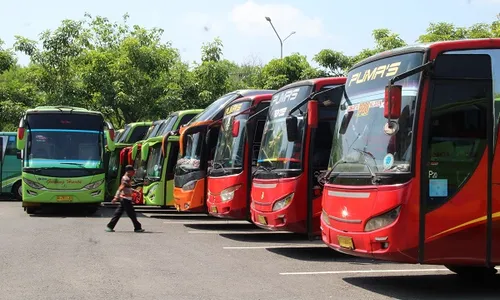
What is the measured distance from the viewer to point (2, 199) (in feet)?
109

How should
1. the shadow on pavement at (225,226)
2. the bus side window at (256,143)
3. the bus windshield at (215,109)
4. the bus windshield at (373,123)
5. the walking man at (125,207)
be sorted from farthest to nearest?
the bus windshield at (215,109), the shadow on pavement at (225,226), the walking man at (125,207), the bus side window at (256,143), the bus windshield at (373,123)

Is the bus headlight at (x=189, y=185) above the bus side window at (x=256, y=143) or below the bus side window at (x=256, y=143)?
below

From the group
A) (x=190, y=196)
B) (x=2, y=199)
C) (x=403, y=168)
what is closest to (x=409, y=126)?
(x=403, y=168)

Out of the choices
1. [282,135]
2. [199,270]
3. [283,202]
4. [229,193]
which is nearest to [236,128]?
[229,193]

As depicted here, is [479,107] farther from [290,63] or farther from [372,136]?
[290,63]

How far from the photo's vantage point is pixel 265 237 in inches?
627

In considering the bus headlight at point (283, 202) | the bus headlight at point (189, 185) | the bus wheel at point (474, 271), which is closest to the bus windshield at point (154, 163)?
the bus headlight at point (189, 185)

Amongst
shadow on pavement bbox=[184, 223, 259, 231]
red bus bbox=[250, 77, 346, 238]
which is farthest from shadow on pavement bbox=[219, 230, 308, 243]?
red bus bbox=[250, 77, 346, 238]

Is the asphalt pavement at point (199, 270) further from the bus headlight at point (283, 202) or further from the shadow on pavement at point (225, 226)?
the shadow on pavement at point (225, 226)

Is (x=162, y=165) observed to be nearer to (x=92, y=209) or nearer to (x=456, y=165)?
(x=92, y=209)

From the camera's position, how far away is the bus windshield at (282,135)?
12469 millimetres

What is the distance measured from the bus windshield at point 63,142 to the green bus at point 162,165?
61.9 inches

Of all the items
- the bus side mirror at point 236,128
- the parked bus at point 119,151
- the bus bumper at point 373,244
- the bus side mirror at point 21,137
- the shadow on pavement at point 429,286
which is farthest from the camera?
the parked bus at point 119,151

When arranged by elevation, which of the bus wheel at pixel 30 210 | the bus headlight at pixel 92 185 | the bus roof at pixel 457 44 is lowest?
the bus wheel at pixel 30 210
